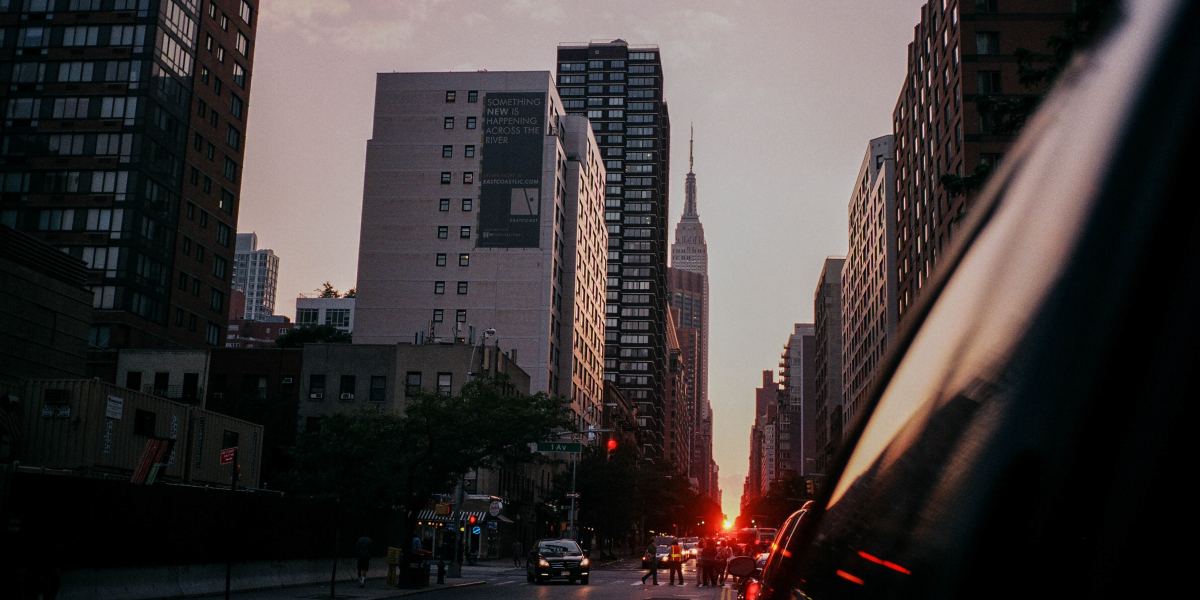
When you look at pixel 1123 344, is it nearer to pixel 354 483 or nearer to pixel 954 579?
pixel 954 579

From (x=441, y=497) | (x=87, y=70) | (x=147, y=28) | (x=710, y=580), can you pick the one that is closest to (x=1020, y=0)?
(x=710, y=580)

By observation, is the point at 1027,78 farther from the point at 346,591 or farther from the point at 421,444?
the point at 421,444

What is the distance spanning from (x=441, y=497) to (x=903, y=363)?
64.4 metres

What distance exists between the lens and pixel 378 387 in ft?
232

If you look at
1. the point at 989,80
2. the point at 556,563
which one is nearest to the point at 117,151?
the point at 556,563

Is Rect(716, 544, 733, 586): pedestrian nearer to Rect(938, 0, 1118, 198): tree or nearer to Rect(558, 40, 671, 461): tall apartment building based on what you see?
Rect(938, 0, 1118, 198): tree

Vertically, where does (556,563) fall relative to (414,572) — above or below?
below

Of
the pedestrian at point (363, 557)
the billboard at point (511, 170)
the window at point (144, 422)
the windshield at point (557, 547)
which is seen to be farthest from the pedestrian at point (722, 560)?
the billboard at point (511, 170)

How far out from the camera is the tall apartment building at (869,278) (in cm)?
9069

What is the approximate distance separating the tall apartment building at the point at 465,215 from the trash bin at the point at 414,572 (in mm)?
57386

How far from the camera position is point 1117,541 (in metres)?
1.04

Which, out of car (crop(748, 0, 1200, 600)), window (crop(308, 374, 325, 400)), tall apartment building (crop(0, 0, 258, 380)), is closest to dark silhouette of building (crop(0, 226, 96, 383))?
window (crop(308, 374, 325, 400))

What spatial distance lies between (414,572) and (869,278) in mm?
76833

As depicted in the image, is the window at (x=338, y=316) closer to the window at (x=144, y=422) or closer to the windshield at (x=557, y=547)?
the windshield at (x=557, y=547)
